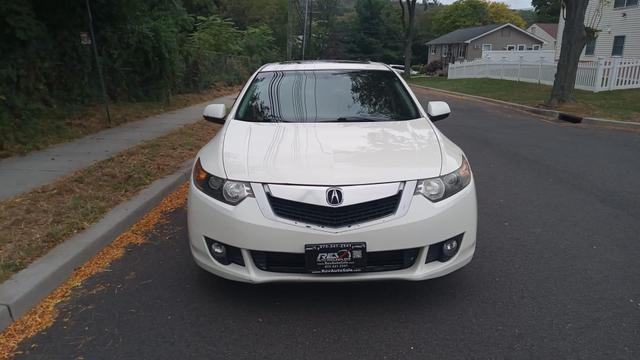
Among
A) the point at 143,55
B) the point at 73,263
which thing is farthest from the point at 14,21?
the point at 73,263

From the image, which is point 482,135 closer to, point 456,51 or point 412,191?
point 412,191

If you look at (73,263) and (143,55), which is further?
(143,55)

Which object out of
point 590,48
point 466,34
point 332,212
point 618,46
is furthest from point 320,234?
point 466,34

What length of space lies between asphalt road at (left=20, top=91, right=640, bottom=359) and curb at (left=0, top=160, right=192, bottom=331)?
239 mm

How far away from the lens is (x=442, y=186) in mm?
3217

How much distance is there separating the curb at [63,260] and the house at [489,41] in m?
→ 57.4

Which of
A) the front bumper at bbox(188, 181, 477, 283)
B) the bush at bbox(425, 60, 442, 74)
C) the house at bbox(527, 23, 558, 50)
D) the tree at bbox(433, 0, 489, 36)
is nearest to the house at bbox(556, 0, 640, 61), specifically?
the front bumper at bbox(188, 181, 477, 283)

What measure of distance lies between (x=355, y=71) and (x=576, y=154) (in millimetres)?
5211

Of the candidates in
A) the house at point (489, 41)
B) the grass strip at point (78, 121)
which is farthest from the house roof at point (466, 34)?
the grass strip at point (78, 121)

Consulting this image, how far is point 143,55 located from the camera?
13477 millimetres

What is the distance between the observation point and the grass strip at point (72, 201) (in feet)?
13.1

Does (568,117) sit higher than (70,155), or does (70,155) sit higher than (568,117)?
(70,155)

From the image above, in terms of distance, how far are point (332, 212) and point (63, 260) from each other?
2183 mm

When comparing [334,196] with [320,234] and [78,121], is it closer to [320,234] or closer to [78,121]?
Result: [320,234]
